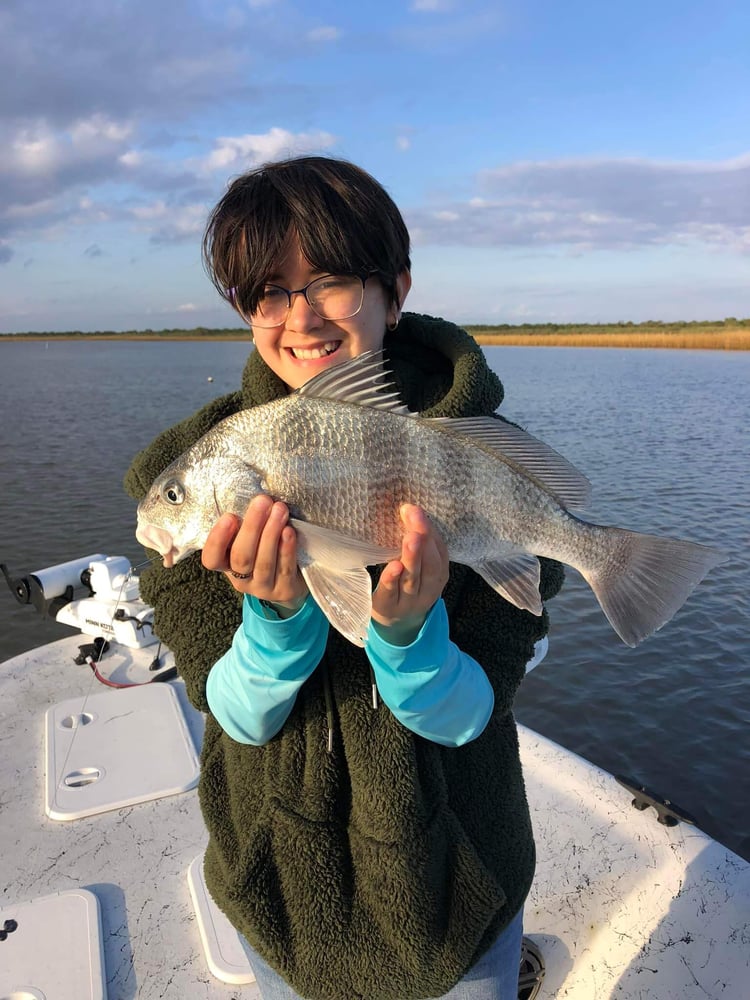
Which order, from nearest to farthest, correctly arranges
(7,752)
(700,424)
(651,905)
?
(651,905) → (7,752) → (700,424)

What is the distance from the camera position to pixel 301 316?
210 centimetres

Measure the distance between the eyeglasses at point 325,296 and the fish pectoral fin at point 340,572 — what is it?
66 cm

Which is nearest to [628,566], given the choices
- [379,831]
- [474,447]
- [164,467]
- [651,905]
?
[474,447]

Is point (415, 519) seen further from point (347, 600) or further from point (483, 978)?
point (483, 978)

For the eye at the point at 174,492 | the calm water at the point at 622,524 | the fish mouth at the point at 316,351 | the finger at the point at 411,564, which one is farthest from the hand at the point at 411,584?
the calm water at the point at 622,524

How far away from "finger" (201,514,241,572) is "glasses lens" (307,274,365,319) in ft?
2.34

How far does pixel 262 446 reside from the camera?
6.71ft

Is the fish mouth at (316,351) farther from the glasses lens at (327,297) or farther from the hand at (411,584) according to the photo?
the hand at (411,584)

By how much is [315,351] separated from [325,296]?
0.17m

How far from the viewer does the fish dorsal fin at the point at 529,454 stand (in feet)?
7.08

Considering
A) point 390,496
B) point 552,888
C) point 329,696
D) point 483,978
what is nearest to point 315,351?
point 390,496

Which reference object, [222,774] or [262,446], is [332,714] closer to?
[222,774]

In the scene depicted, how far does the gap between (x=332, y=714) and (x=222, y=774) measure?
1.62ft

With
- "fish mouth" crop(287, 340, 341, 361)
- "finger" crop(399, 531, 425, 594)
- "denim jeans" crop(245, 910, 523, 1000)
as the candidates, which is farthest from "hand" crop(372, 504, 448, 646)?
"denim jeans" crop(245, 910, 523, 1000)
